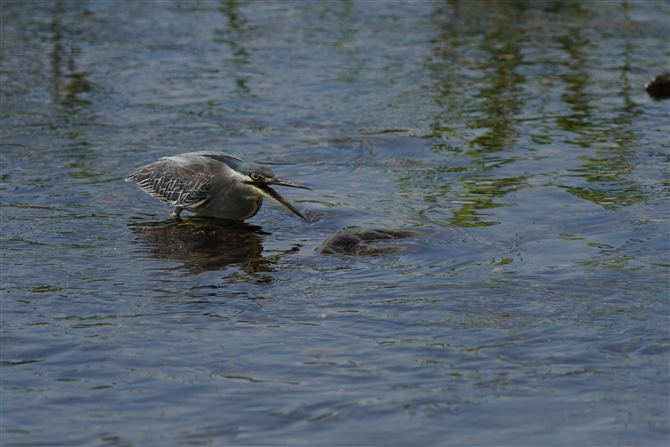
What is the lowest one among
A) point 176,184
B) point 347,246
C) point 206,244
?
point 206,244

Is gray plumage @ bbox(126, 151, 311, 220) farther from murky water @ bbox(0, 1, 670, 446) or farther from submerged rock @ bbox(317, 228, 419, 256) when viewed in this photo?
submerged rock @ bbox(317, 228, 419, 256)

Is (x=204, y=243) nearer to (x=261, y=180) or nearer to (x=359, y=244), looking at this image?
(x=261, y=180)

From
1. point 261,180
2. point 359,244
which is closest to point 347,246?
point 359,244

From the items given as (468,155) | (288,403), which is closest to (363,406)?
(288,403)

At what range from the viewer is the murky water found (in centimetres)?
518

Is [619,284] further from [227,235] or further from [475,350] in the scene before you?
[227,235]

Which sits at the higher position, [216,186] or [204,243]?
[216,186]

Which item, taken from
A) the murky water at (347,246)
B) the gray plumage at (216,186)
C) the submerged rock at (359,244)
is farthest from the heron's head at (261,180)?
the submerged rock at (359,244)

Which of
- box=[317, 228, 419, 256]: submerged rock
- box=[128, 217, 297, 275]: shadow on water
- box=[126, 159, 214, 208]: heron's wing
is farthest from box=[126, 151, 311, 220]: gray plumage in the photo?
box=[317, 228, 419, 256]: submerged rock

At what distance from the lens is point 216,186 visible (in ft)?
27.9

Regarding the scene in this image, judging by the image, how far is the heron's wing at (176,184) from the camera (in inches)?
336

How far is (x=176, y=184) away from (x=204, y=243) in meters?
0.69

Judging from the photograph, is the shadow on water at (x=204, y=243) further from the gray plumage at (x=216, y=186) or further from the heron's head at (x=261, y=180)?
the heron's head at (x=261, y=180)

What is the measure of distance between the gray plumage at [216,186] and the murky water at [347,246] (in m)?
0.21
